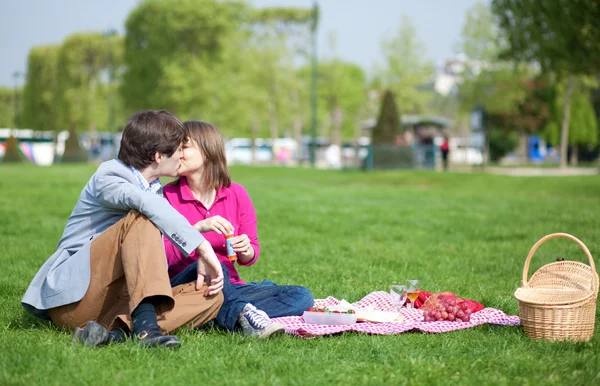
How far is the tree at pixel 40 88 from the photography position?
73500 millimetres

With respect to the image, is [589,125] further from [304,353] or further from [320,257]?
[304,353]

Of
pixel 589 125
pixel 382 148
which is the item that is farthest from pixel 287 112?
pixel 382 148

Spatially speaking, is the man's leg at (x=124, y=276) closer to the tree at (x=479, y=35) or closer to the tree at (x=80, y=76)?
the tree at (x=479, y=35)

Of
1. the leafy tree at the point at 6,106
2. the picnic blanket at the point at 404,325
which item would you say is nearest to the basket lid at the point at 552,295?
the picnic blanket at the point at 404,325

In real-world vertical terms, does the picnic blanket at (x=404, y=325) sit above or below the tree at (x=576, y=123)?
below

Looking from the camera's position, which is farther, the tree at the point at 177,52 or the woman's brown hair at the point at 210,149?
the tree at the point at 177,52

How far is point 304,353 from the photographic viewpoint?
13.6 ft

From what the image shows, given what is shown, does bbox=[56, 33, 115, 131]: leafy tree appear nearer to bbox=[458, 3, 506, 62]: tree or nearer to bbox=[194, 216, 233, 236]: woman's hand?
bbox=[458, 3, 506, 62]: tree

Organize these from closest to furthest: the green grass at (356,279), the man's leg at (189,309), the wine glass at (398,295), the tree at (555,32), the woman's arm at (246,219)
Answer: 1. the green grass at (356,279)
2. the man's leg at (189,309)
3. the woman's arm at (246,219)
4. the wine glass at (398,295)
5. the tree at (555,32)

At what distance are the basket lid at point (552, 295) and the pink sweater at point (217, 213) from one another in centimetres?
166

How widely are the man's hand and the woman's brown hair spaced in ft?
2.30

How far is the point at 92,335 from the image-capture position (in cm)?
406

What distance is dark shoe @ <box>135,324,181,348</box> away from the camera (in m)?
4.00

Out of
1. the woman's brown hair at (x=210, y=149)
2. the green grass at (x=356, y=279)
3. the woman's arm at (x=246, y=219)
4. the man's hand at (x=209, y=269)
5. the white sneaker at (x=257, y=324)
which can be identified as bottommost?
the green grass at (x=356, y=279)
